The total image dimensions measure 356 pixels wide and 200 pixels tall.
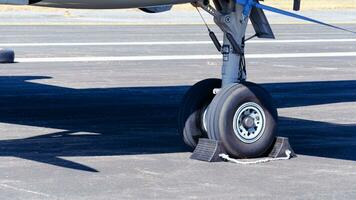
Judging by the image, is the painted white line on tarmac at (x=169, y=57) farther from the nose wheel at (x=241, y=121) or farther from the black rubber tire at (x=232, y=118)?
the black rubber tire at (x=232, y=118)

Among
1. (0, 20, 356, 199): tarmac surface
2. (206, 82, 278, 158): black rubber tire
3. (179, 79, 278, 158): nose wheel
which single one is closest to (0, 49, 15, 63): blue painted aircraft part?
(0, 20, 356, 199): tarmac surface

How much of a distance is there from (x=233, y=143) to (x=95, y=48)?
53.5 ft

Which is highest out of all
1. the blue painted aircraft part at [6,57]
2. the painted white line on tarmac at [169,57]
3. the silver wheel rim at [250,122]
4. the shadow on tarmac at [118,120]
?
the silver wheel rim at [250,122]

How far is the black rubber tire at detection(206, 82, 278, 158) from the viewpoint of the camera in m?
10.6

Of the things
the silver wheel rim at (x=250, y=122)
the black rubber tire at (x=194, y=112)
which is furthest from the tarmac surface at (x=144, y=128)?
the silver wheel rim at (x=250, y=122)

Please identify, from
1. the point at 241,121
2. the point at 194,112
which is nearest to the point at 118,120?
the point at 194,112

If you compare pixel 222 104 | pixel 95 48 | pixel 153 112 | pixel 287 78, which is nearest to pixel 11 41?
pixel 95 48

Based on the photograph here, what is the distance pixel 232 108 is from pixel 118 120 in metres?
3.56

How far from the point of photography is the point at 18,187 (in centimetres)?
923

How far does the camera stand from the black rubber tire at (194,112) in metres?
11.2

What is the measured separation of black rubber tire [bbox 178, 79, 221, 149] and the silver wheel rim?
557 mm

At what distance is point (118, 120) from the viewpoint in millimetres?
13914

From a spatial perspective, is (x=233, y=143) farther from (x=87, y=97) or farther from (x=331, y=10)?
(x=331, y=10)

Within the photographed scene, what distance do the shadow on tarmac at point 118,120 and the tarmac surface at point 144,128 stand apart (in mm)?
14
